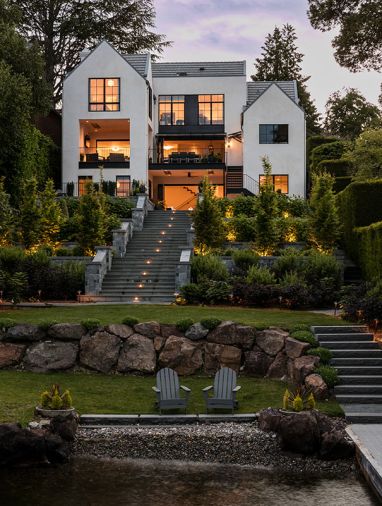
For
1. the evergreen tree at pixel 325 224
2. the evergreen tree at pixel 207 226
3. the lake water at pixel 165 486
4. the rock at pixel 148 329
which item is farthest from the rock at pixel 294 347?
the evergreen tree at pixel 325 224

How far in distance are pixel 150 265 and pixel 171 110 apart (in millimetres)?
21780

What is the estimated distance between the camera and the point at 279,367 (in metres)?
18.1

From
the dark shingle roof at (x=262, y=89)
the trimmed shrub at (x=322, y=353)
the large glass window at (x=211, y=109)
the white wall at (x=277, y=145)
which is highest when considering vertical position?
the dark shingle roof at (x=262, y=89)

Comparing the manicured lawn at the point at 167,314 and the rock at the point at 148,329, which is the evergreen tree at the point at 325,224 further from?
the rock at the point at 148,329

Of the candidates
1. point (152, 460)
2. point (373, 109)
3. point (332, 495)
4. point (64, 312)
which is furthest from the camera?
point (373, 109)

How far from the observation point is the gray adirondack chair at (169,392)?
602 inches

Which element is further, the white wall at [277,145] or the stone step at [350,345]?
the white wall at [277,145]

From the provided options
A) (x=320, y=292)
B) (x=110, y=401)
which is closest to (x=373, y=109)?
(x=320, y=292)

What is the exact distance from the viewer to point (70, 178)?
1725 inches

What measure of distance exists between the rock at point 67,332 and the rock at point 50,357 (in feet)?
0.74

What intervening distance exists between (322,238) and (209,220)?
5.07 metres

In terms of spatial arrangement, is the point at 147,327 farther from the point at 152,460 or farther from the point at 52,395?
the point at 152,460

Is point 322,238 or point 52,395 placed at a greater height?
point 322,238

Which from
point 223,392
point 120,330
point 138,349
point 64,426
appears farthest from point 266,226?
point 64,426
